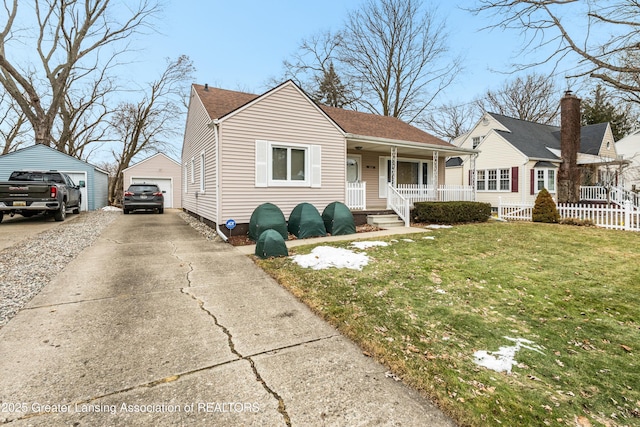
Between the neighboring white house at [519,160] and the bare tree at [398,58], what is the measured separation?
539 cm

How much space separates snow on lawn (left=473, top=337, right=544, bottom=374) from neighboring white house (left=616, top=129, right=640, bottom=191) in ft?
94.8

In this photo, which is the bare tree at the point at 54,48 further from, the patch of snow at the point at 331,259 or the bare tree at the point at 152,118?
the patch of snow at the point at 331,259

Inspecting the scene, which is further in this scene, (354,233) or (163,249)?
(354,233)

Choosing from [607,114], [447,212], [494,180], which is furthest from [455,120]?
[447,212]

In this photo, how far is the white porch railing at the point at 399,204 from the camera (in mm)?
11000

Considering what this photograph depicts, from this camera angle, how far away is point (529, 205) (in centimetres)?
1299

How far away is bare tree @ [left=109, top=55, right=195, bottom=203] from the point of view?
26.6 metres

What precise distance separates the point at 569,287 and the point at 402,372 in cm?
384

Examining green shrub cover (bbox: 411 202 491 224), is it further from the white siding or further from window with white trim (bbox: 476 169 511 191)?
window with white trim (bbox: 476 169 511 191)

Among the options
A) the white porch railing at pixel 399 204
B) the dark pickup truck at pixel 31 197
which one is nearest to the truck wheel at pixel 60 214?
the dark pickup truck at pixel 31 197

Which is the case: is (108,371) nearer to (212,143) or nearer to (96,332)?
(96,332)

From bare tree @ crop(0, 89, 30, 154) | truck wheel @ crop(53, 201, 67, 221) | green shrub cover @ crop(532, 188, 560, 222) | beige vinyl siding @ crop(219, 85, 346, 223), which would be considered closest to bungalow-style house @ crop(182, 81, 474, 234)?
beige vinyl siding @ crop(219, 85, 346, 223)

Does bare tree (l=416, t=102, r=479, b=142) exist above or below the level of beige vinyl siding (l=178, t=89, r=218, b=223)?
above

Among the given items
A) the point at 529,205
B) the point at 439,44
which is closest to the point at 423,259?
the point at 529,205
